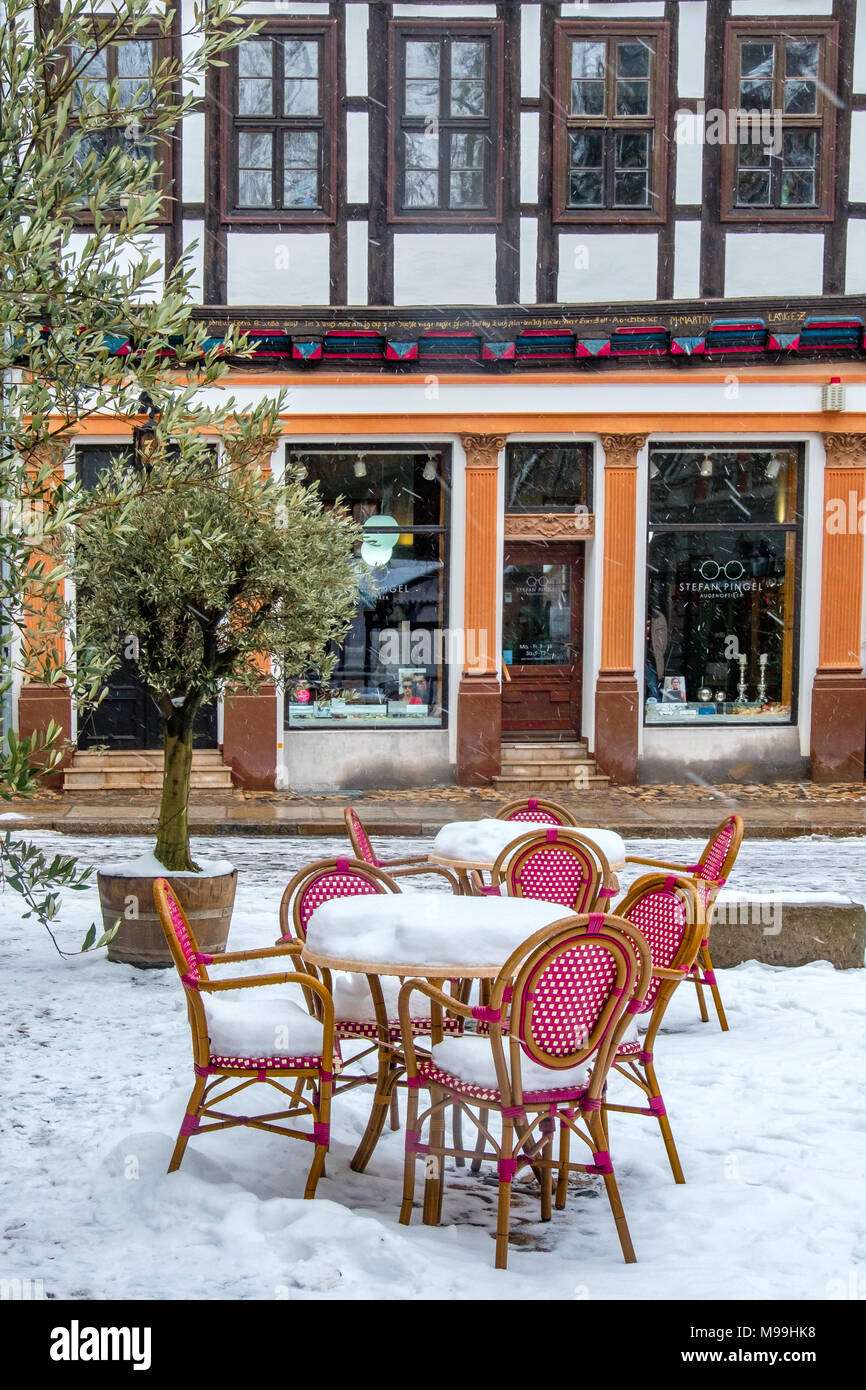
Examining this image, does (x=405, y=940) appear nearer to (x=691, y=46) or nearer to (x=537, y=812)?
(x=537, y=812)

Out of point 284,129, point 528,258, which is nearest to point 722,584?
point 528,258

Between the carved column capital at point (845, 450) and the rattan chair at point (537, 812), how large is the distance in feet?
30.1

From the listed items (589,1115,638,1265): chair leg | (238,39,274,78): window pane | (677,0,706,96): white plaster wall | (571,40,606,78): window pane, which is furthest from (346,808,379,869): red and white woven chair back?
(677,0,706,96): white plaster wall

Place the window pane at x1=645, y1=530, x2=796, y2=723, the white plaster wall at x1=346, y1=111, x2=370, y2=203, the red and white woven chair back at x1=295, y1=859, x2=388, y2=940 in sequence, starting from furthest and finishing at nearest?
the window pane at x1=645, y1=530, x2=796, y2=723
the white plaster wall at x1=346, y1=111, x2=370, y2=203
the red and white woven chair back at x1=295, y1=859, x2=388, y2=940

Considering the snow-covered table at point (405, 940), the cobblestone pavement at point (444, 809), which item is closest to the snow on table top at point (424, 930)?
the snow-covered table at point (405, 940)

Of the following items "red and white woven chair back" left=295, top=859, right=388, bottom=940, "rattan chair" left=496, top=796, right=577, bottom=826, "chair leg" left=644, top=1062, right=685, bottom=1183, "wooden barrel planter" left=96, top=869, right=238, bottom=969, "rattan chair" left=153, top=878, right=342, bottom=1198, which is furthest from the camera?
"rattan chair" left=496, top=796, right=577, bottom=826

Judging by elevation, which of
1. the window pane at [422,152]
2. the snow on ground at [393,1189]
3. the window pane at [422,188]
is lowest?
Result: the snow on ground at [393,1189]

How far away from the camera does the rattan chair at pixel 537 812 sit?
860 cm

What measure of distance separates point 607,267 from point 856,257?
284 cm

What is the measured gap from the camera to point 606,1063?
4559 millimetres

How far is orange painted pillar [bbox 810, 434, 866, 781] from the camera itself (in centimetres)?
1642

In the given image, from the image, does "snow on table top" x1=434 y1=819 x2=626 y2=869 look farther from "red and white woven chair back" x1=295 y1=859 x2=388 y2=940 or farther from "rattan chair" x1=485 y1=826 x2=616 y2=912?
→ "red and white woven chair back" x1=295 y1=859 x2=388 y2=940

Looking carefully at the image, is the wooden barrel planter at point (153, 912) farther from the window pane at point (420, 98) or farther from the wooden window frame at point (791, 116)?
the wooden window frame at point (791, 116)

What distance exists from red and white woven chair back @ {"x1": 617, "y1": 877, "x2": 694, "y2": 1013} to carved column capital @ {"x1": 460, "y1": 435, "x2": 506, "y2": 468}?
11.0m
